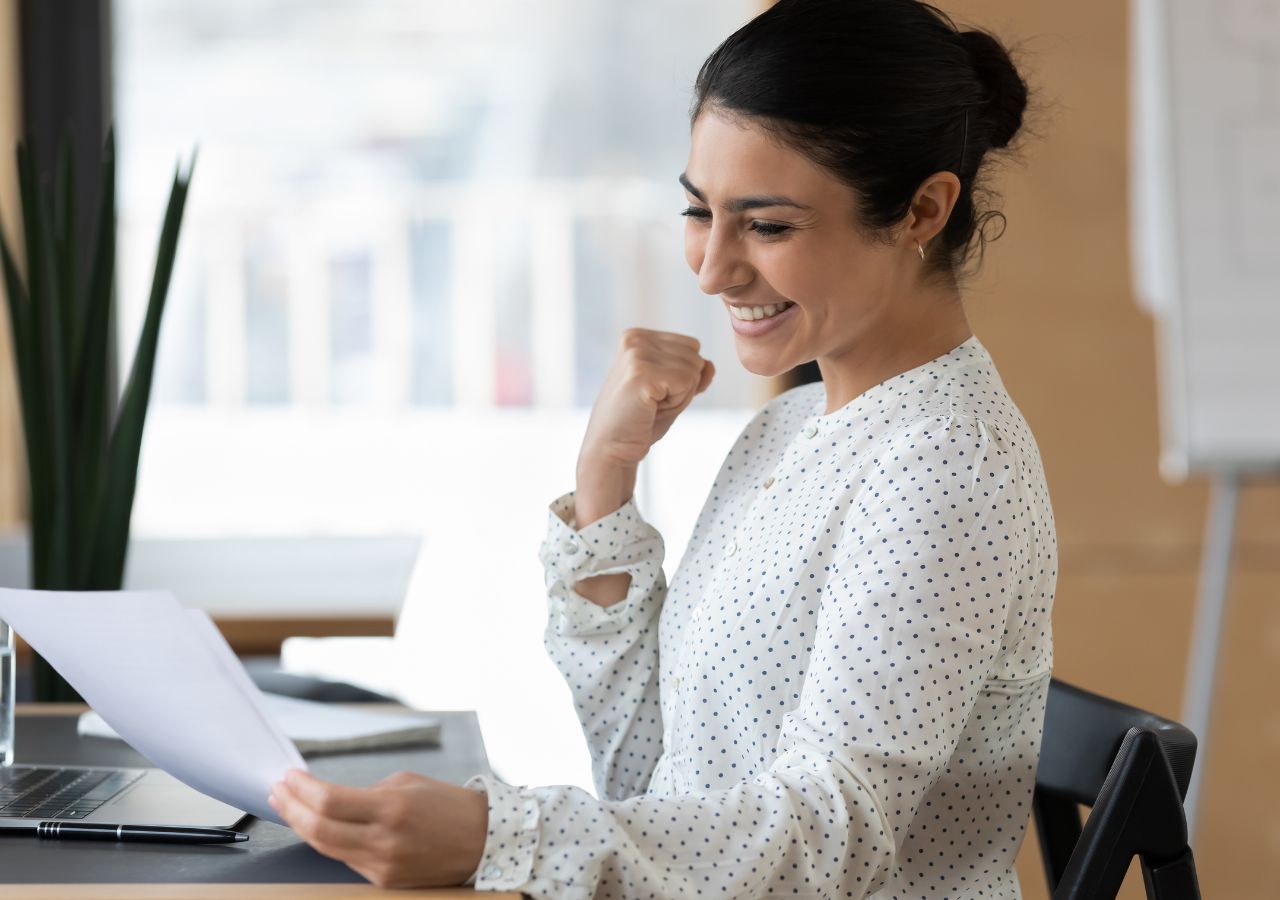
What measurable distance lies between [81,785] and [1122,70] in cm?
264

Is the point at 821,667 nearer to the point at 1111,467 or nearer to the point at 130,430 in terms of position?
the point at 130,430

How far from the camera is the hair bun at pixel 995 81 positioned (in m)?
1.15

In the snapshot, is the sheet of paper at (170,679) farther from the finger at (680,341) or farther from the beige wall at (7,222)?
the beige wall at (7,222)

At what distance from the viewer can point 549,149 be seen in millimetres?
3479

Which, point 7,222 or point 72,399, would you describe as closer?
point 72,399

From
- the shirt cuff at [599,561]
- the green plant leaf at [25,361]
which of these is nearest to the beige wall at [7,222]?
the green plant leaf at [25,361]

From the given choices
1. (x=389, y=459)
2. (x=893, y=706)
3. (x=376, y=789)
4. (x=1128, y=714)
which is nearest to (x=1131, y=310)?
(x=389, y=459)

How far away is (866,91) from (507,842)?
60 centimetres

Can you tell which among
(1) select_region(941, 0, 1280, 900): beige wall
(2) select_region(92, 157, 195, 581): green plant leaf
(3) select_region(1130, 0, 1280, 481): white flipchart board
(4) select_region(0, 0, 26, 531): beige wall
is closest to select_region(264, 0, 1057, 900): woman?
(2) select_region(92, 157, 195, 581): green plant leaf

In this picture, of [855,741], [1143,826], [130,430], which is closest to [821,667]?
[855,741]

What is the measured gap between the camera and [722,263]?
43.8 inches

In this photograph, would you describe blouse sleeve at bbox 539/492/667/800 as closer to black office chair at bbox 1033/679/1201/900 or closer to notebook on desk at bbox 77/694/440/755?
notebook on desk at bbox 77/694/440/755

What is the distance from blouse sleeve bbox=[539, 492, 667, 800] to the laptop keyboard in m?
0.39

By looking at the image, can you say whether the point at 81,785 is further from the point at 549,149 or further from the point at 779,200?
the point at 549,149
